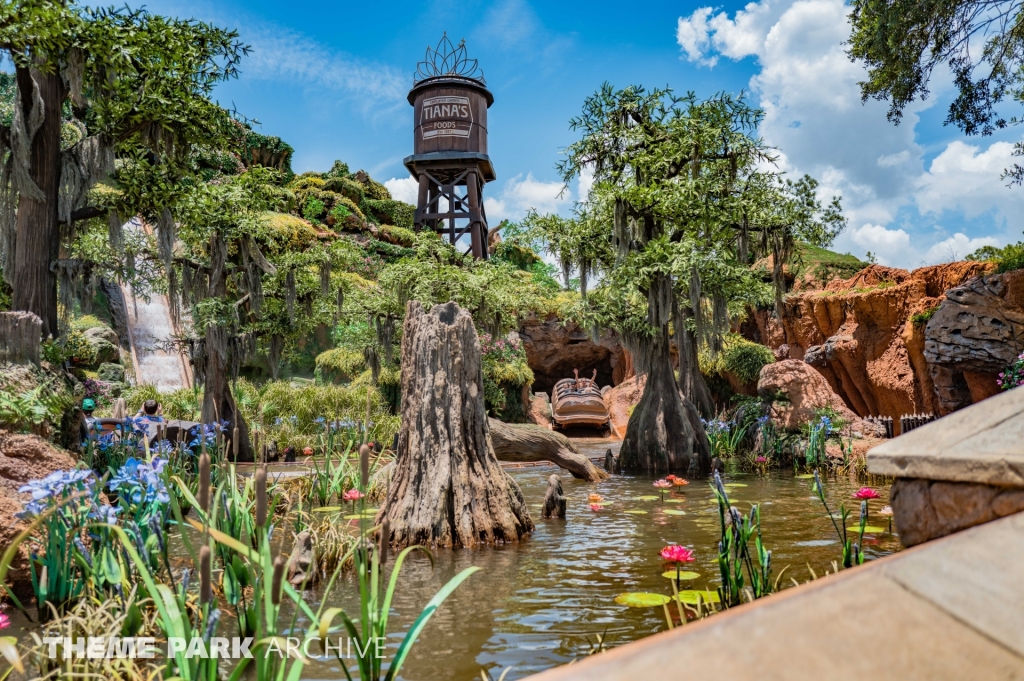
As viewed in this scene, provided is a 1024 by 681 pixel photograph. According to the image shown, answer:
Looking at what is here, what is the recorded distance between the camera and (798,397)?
1382cm

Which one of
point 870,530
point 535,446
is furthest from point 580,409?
point 870,530

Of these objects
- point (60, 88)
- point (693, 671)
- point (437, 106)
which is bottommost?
point (693, 671)

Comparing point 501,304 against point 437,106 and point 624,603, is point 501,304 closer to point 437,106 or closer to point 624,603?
→ point 624,603

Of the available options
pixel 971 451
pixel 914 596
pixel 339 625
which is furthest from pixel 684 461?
pixel 914 596

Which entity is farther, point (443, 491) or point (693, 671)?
point (443, 491)

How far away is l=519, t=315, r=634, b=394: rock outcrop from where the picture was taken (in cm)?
2696

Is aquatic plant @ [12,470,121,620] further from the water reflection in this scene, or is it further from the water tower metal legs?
the water tower metal legs

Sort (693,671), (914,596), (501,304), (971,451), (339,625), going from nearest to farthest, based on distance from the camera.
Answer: (693,671) → (914,596) → (971,451) → (339,625) → (501,304)

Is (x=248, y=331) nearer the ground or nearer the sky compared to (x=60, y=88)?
nearer the ground

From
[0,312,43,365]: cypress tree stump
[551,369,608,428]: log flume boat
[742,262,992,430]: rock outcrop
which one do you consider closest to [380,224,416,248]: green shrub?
[551,369,608,428]: log flume boat

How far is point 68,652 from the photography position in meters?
2.50

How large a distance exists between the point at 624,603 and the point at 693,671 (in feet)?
10.9

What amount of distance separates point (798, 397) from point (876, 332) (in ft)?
18.0

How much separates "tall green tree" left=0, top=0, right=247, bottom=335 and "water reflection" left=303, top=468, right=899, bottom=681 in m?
7.23
